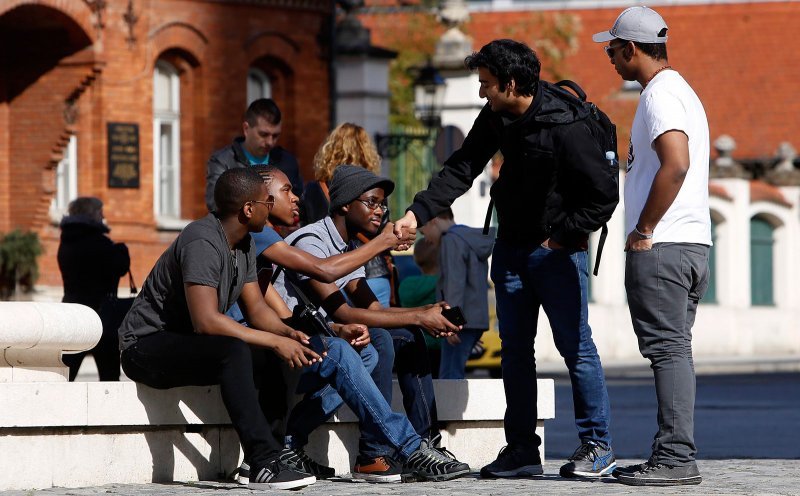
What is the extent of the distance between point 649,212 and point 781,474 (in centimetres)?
175

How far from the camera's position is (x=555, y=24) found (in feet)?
128

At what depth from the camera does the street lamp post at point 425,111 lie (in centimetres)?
2438

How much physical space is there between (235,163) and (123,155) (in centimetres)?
1385

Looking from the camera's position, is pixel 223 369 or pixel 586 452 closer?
pixel 223 369

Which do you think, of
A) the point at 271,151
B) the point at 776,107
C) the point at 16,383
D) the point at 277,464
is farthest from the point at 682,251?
the point at 776,107

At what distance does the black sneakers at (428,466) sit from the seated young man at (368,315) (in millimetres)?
196

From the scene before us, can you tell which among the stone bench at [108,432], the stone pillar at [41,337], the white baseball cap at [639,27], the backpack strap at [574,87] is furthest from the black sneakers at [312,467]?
the white baseball cap at [639,27]

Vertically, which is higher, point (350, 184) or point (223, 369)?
point (350, 184)

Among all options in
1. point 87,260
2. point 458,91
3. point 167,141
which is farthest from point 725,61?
point 87,260

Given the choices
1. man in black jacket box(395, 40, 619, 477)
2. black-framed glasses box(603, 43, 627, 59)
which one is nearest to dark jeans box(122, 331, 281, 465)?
man in black jacket box(395, 40, 619, 477)

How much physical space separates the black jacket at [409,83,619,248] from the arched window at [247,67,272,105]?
1855 cm

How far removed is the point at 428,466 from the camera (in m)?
8.33

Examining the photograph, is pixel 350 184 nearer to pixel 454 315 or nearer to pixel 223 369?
pixel 454 315

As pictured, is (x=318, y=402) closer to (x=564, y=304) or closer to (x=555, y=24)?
(x=564, y=304)
